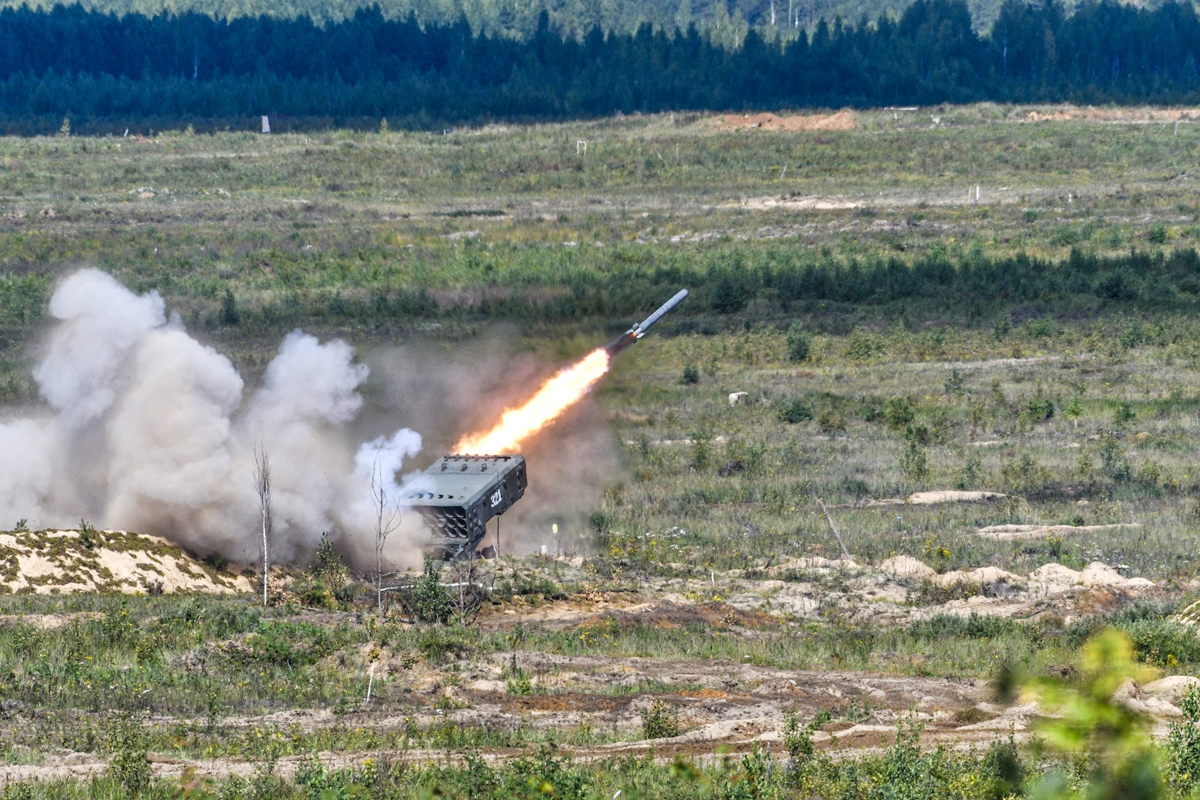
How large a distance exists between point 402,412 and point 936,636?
36.6 feet

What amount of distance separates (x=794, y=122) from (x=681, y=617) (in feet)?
254

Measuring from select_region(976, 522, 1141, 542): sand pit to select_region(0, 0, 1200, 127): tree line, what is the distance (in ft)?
256

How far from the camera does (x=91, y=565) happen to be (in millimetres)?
18828

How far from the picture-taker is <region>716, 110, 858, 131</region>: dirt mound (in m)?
89.4

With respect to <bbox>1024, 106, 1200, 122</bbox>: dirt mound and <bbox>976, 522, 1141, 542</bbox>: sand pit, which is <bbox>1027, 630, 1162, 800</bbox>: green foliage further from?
<bbox>1024, 106, 1200, 122</bbox>: dirt mound

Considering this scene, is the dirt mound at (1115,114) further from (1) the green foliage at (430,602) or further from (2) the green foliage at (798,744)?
(2) the green foliage at (798,744)

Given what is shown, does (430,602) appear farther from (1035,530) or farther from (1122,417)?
(1122,417)

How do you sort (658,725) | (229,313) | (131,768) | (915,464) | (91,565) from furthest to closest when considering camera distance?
1. (229,313)
2. (915,464)
3. (91,565)
4. (658,725)
5. (131,768)

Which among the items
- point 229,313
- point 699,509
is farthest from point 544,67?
point 699,509

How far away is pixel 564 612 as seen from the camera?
18.3 meters

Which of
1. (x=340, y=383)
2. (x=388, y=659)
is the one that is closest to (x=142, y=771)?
(x=388, y=659)

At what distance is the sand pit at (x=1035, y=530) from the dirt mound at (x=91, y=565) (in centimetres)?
1239

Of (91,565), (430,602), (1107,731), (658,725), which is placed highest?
(1107,731)

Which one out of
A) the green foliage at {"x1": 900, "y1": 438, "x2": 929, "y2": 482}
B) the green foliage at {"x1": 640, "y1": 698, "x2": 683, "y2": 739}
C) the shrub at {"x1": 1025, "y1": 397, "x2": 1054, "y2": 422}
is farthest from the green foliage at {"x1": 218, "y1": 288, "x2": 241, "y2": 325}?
the green foliage at {"x1": 640, "y1": 698, "x2": 683, "y2": 739}
